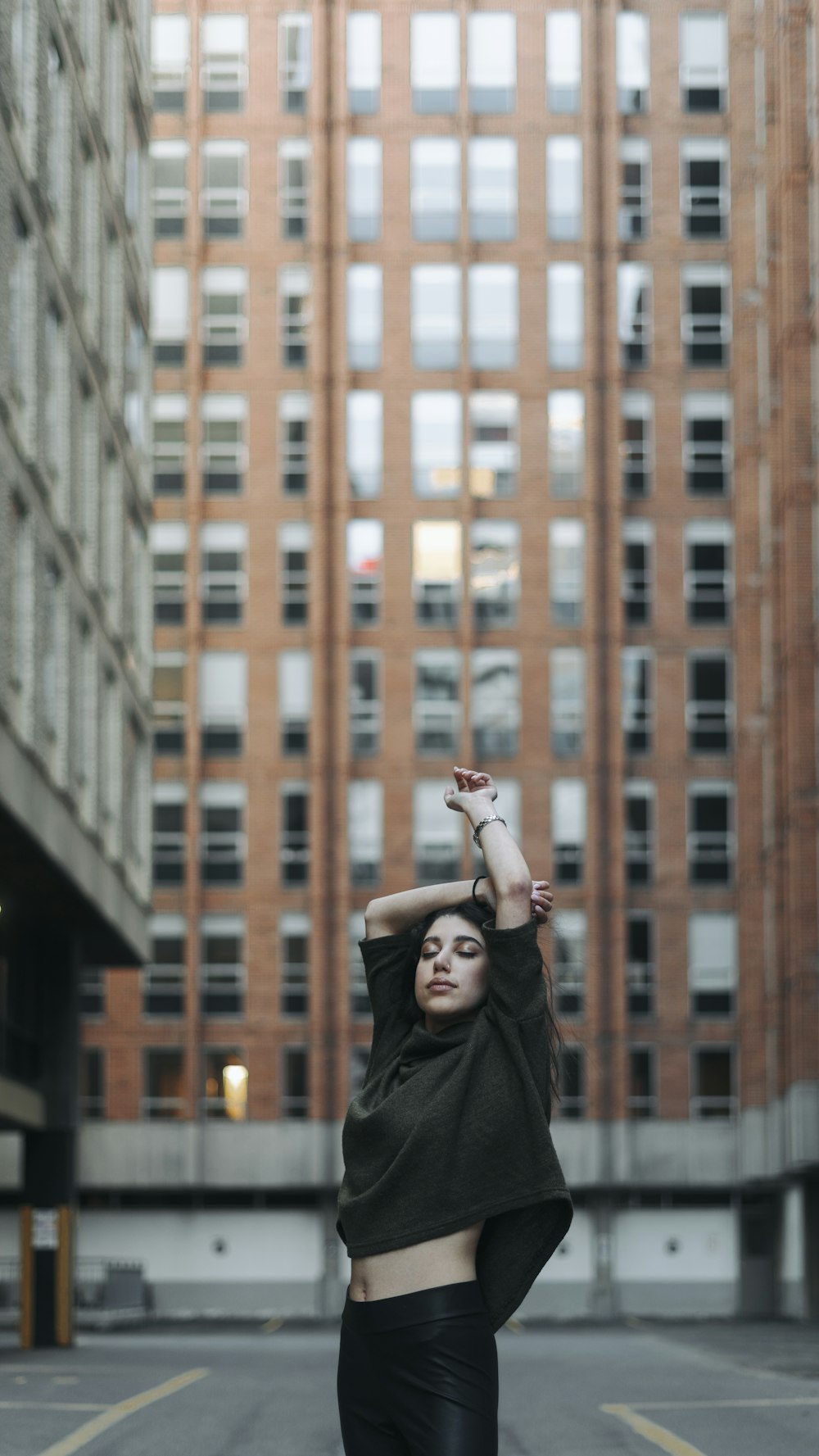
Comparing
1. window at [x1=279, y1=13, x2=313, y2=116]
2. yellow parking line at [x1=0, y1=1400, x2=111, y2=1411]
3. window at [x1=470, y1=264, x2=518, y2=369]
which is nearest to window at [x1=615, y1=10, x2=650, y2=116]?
window at [x1=470, y1=264, x2=518, y2=369]

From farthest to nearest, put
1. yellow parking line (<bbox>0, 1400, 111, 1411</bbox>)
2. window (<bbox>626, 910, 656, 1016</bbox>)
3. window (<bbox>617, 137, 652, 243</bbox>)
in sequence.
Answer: window (<bbox>617, 137, 652, 243</bbox>), window (<bbox>626, 910, 656, 1016</bbox>), yellow parking line (<bbox>0, 1400, 111, 1411</bbox>)

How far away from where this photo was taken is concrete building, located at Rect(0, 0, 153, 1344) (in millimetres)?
24531

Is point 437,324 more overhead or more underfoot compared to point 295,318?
more underfoot

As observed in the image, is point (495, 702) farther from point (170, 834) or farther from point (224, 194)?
point (224, 194)

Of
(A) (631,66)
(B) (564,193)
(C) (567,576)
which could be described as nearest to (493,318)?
(B) (564,193)

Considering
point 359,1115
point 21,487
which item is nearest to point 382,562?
point 21,487

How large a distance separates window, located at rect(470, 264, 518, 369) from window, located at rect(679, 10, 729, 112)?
6.86 meters

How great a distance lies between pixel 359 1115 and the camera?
12.5 feet

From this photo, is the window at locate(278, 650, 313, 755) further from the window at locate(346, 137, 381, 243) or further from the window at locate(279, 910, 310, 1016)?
the window at locate(346, 137, 381, 243)

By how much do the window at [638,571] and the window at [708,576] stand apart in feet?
3.15

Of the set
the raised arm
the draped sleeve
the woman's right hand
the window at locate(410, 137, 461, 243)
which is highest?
the window at locate(410, 137, 461, 243)

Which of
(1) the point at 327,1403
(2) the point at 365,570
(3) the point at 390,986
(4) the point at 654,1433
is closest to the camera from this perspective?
(3) the point at 390,986

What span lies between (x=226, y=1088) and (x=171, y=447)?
55.5 feet

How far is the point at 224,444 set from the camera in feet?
205
